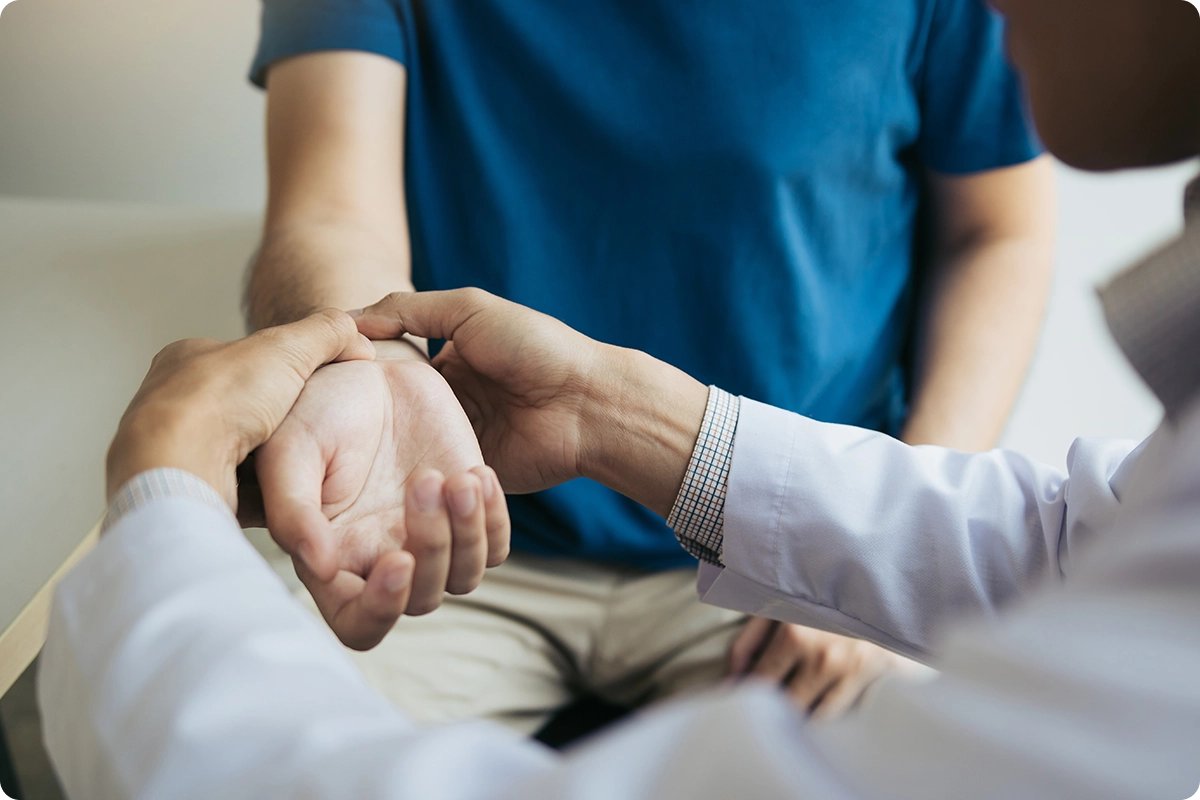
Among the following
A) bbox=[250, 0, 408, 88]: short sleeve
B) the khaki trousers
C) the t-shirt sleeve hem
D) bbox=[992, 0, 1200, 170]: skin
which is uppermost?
bbox=[992, 0, 1200, 170]: skin

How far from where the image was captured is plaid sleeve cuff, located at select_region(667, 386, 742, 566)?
22.5 inches

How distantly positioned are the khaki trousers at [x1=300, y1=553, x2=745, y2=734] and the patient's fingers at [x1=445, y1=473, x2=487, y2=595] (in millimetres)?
296

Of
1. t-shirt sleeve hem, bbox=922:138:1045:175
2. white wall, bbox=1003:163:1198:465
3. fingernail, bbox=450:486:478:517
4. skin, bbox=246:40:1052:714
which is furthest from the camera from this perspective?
white wall, bbox=1003:163:1198:465

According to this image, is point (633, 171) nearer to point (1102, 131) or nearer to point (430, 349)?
point (430, 349)

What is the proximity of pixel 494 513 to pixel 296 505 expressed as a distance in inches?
3.9

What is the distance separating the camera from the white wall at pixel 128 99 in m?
0.85

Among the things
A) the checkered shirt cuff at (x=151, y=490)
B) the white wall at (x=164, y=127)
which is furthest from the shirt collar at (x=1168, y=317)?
the white wall at (x=164, y=127)

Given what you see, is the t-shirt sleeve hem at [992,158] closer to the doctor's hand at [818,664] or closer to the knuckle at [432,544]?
the doctor's hand at [818,664]

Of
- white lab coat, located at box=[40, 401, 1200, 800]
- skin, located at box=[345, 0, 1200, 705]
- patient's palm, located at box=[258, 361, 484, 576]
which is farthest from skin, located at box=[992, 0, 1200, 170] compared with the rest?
patient's palm, located at box=[258, 361, 484, 576]

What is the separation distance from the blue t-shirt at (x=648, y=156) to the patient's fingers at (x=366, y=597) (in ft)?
0.98

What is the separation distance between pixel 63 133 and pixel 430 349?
53 centimetres

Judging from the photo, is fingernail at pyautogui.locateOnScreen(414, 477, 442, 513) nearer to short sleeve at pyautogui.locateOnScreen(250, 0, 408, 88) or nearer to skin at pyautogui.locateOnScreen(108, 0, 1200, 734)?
skin at pyautogui.locateOnScreen(108, 0, 1200, 734)

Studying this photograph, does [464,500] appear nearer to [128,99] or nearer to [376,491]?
[376,491]

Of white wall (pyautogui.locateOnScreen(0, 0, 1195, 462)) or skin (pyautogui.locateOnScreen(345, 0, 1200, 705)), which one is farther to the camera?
white wall (pyautogui.locateOnScreen(0, 0, 1195, 462))
